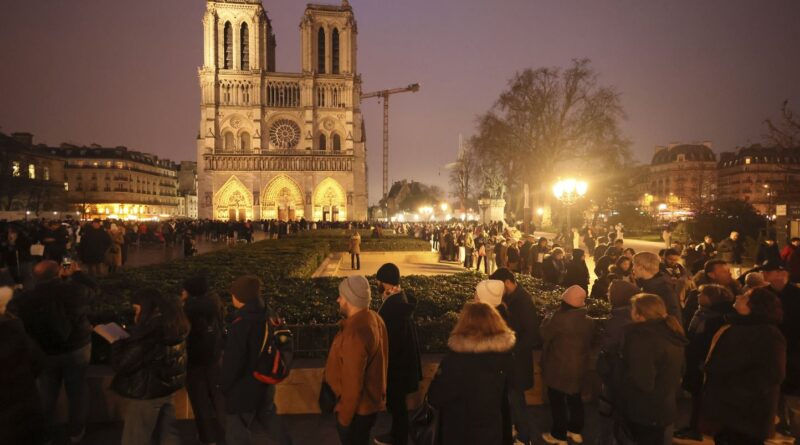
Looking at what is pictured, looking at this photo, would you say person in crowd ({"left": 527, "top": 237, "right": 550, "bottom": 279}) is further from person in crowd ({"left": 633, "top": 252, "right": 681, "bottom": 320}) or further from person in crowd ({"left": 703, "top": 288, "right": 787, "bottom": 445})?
person in crowd ({"left": 703, "top": 288, "right": 787, "bottom": 445})

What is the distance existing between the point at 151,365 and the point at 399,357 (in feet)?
6.04

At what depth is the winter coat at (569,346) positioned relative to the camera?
4.27m

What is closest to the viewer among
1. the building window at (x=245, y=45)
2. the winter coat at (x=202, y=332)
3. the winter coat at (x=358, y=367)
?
the winter coat at (x=358, y=367)

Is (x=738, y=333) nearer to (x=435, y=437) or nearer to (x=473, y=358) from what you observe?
(x=473, y=358)

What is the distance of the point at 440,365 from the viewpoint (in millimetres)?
3072

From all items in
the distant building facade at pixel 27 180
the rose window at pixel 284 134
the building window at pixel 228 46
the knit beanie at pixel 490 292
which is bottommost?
the knit beanie at pixel 490 292

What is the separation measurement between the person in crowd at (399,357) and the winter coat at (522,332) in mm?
982

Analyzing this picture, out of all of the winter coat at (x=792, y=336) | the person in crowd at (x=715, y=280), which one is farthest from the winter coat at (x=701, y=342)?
the person in crowd at (x=715, y=280)

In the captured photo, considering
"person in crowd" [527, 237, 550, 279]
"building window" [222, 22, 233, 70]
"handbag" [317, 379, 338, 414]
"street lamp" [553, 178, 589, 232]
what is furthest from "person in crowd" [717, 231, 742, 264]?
"building window" [222, 22, 233, 70]

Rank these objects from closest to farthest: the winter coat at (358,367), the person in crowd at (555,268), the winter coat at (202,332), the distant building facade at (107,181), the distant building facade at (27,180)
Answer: the winter coat at (358,367) → the winter coat at (202,332) → the person in crowd at (555,268) → the distant building facade at (27,180) → the distant building facade at (107,181)

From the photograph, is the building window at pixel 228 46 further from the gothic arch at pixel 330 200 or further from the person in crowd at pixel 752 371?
the person in crowd at pixel 752 371

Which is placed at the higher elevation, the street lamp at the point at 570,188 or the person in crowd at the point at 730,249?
the street lamp at the point at 570,188

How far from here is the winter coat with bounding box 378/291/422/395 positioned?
3902 millimetres

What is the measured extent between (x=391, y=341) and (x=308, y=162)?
64.6 metres
